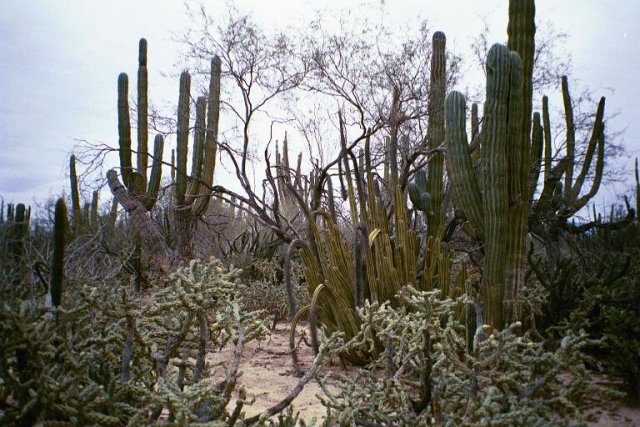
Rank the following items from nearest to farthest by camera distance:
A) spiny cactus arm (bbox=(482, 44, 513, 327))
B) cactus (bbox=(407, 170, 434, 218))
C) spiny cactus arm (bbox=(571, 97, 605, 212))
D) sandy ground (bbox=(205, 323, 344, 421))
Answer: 1. sandy ground (bbox=(205, 323, 344, 421))
2. spiny cactus arm (bbox=(482, 44, 513, 327))
3. cactus (bbox=(407, 170, 434, 218))
4. spiny cactus arm (bbox=(571, 97, 605, 212))

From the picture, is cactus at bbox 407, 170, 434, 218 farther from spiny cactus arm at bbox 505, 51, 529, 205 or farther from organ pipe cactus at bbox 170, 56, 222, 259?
organ pipe cactus at bbox 170, 56, 222, 259

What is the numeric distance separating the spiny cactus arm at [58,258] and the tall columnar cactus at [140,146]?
8081 mm

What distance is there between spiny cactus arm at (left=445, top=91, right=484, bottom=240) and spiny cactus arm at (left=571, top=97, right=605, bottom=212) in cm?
637

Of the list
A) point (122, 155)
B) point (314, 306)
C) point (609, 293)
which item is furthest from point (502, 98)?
point (122, 155)

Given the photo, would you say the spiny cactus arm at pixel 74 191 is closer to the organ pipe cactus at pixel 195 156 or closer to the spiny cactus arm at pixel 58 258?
the organ pipe cactus at pixel 195 156

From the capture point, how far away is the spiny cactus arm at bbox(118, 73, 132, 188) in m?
10.6

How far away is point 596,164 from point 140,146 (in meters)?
8.79

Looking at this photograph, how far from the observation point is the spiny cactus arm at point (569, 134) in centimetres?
1050

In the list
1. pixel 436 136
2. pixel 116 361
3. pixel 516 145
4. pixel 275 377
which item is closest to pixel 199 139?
pixel 436 136

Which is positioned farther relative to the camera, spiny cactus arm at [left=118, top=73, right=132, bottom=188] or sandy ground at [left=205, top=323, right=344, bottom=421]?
spiny cactus arm at [left=118, top=73, right=132, bottom=188]

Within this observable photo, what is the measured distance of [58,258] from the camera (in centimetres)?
228

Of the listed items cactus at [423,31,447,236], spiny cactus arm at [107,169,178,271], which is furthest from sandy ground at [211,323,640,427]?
spiny cactus arm at [107,169,178,271]

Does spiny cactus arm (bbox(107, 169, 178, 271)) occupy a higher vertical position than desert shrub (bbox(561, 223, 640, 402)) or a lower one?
higher

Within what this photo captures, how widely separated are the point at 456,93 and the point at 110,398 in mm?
4008
